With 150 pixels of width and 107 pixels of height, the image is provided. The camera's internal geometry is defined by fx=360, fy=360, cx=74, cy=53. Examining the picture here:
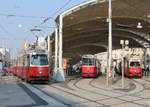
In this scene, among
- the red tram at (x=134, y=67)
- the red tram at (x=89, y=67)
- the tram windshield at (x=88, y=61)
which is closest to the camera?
the red tram at (x=89, y=67)

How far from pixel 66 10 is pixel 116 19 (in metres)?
15.4

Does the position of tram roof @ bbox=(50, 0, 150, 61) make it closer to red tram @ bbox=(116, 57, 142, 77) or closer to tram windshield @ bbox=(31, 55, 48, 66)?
red tram @ bbox=(116, 57, 142, 77)

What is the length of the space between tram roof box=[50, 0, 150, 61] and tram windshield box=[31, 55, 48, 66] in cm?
1056

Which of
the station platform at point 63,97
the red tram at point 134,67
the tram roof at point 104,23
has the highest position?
the tram roof at point 104,23

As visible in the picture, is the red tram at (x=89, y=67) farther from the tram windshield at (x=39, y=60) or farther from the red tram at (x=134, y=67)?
the tram windshield at (x=39, y=60)

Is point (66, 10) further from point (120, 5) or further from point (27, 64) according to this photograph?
point (27, 64)

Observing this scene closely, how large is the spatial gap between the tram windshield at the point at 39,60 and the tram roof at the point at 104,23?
10.6m

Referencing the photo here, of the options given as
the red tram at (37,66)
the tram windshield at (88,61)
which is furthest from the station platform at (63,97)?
the tram windshield at (88,61)

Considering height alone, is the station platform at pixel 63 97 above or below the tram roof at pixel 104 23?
below

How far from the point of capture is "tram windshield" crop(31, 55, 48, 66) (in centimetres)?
3288

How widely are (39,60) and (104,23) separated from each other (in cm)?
2908

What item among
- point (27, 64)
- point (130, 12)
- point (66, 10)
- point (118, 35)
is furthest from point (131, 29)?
point (27, 64)

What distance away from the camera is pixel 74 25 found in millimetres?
60500

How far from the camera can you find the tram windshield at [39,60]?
32875mm
